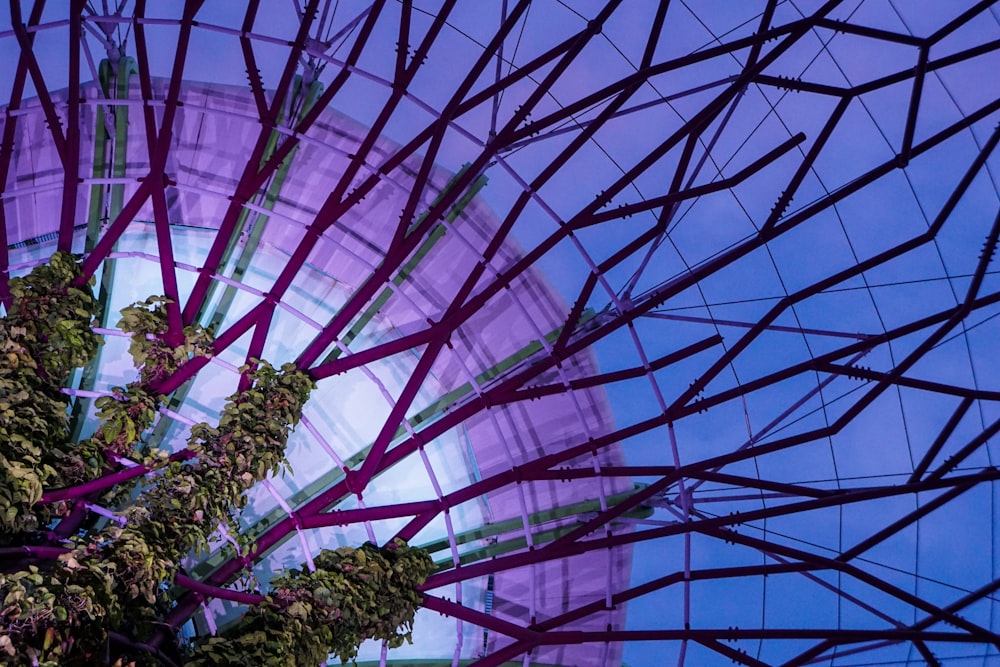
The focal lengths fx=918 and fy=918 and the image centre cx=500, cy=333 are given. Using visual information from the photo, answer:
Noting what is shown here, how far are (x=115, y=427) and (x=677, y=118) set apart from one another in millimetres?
19539

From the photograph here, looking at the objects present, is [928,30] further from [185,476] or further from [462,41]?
[185,476]

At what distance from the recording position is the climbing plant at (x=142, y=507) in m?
16.0

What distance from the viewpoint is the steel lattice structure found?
23.4m

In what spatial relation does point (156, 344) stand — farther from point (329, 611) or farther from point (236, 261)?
point (236, 261)

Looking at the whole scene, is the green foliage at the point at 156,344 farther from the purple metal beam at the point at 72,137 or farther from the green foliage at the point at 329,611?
the green foliage at the point at 329,611

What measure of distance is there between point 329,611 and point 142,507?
417cm

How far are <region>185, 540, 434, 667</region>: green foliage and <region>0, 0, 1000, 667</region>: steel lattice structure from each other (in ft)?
7.35

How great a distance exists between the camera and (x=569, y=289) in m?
28.7

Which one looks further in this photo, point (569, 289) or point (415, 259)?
point (569, 289)

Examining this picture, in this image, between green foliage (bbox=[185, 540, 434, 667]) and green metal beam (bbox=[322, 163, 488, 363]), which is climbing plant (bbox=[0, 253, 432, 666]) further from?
green metal beam (bbox=[322, 163, 488, 363])

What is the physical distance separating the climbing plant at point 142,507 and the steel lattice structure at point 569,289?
3.15 m

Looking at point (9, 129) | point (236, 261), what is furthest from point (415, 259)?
point (9, 129)

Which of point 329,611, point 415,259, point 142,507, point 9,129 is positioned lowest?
point 329,611

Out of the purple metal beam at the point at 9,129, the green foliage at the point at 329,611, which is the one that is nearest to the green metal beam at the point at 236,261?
the purple metal beam at the point at 9,129
